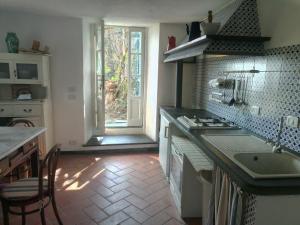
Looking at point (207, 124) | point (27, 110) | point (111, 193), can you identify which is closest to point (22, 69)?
point (27, 110)

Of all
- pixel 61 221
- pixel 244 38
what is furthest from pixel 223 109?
pixel 61 221

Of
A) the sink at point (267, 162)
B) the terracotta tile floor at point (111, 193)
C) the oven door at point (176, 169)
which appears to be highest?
the sink at point (267, 162)

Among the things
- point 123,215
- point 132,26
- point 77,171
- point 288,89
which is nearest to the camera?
point 288,89

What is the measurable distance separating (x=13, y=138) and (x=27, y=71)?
168 cm

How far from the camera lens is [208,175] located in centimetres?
174

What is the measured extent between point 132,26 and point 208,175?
339 cm

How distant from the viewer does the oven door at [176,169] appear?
90.6 inches

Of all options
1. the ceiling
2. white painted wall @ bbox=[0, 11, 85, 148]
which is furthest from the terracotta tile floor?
the ceiling

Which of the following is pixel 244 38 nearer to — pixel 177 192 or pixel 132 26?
pixel 177 192

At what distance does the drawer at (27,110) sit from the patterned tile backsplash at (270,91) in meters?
2.57

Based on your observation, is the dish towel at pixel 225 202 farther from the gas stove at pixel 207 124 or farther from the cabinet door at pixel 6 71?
the cabinet door at pixel 6 71

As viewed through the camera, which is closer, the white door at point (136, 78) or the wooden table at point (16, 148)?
the wooden table at point (16, 148)

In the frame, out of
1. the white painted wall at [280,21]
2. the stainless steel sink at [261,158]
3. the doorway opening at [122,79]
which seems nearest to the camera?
the stainless steel sink at [261,158]

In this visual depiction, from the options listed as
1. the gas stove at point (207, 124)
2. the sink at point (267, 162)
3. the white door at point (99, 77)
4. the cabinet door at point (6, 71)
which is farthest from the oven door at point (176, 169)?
the cabinet door at point (6, 71)
